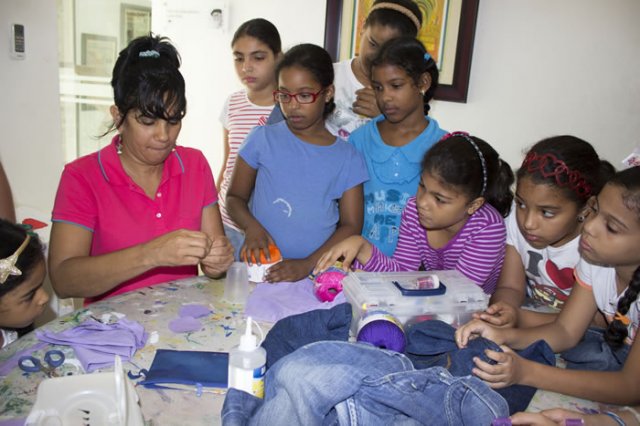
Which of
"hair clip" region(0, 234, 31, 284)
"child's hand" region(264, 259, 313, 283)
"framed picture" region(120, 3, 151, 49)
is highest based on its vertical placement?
"framed picture" region(120, 3, 151, 49)

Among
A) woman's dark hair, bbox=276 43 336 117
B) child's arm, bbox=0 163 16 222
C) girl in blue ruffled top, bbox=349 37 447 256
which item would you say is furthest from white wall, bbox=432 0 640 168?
child's arm, bbox=0 163 16 222

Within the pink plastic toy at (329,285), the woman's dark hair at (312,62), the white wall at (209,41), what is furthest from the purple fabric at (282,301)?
the white wall at (209,41)

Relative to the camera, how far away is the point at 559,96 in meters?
3.20

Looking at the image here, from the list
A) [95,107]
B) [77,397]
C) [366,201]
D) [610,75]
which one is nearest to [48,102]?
[95,107]

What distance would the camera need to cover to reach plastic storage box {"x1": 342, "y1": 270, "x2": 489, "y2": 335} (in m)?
1.35

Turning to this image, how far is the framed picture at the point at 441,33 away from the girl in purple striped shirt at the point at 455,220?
4.86 feet

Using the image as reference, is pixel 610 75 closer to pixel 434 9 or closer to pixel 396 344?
pixel 434 9

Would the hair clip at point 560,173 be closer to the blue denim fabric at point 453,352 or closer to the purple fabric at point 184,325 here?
the blue denim fabric at point 453,352

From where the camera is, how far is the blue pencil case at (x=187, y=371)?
1122 mm

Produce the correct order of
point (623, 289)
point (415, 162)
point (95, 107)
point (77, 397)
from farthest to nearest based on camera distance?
point (95, 107)
point (415, 162)
point (623, 289)
point (77, 397)

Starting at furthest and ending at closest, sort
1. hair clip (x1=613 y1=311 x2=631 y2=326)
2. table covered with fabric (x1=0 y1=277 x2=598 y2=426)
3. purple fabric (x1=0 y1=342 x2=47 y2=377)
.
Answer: hair clip (x1=613 y1=311 x2=631 y2=326) → purple fabric (x1=0 y1=342 x2=47 y2=377) → table covered with fabric (x1=0 y1=277 x2=598 y2=426)

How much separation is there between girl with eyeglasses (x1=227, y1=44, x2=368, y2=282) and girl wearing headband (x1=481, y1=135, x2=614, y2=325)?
62 cm

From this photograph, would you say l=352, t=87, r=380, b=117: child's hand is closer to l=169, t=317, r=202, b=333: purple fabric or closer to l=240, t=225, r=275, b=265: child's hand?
l=240, t=225, r=275, b=265: child's hand

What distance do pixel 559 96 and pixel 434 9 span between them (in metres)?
0.96
